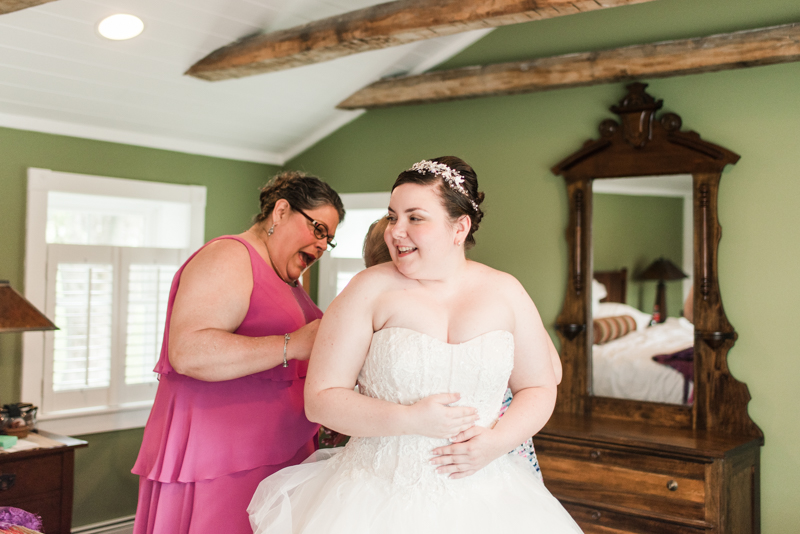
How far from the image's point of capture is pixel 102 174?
12.3ft

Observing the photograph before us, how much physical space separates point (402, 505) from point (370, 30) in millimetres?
2117

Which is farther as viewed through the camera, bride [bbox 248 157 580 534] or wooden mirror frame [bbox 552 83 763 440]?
wooden mirror frame [bbox 552 83 763 440]

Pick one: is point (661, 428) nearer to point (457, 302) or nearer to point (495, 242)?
point (495, 242)

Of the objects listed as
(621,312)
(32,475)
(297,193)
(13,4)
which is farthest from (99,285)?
(621,312)

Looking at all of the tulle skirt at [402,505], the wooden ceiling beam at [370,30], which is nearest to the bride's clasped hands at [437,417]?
the tulle skirt at [402,505]

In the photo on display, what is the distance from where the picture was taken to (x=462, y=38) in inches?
150

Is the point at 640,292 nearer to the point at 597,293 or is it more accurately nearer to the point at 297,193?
the point at 597,293

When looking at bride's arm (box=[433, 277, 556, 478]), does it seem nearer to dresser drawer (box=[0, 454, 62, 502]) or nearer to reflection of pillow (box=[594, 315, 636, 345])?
reflection of pillow (box=[594, 315, 636, 345])

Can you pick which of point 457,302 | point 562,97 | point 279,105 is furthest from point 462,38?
point 457,302

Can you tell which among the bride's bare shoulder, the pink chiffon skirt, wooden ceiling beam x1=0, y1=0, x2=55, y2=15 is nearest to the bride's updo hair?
the bride's bare shoulder

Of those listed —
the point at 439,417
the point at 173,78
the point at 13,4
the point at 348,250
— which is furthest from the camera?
the point at 348,250

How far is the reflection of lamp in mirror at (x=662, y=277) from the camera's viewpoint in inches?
125

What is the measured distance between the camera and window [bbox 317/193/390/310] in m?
4.32

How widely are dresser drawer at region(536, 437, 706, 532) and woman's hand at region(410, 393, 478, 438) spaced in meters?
1.71
